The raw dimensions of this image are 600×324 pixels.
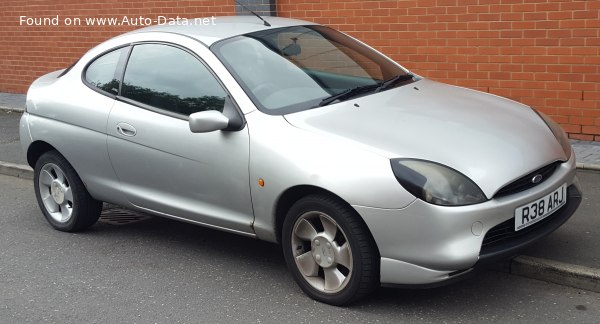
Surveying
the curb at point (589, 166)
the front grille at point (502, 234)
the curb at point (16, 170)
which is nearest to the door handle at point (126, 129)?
the front grille at point (502, 234)

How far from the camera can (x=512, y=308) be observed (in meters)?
4.76

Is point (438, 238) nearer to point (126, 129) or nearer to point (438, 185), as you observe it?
point (438, 185)

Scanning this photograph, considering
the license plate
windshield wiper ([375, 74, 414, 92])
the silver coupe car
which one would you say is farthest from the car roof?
the license plate

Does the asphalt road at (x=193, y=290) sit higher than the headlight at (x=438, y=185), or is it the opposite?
A: the headlight at (x=438, y=185)

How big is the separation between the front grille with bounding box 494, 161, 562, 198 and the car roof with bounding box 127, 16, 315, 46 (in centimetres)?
218

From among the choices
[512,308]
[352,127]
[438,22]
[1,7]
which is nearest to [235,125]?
[352,127]

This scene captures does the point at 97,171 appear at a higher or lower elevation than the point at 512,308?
higher

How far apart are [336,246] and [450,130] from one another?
2.97 feet

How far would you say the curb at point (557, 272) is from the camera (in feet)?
16.1

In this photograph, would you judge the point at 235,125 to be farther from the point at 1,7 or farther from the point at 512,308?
the point at 1,7

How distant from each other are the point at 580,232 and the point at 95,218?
140 inches

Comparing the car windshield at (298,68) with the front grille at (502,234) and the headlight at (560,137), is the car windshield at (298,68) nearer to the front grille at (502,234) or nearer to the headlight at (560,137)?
the headlight at (560,137)

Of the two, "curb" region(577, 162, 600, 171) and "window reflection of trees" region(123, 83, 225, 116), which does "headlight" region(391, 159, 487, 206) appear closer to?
"window reflection of trees" region(123, 83, 225, 116)

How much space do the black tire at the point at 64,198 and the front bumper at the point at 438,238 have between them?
108 inches
